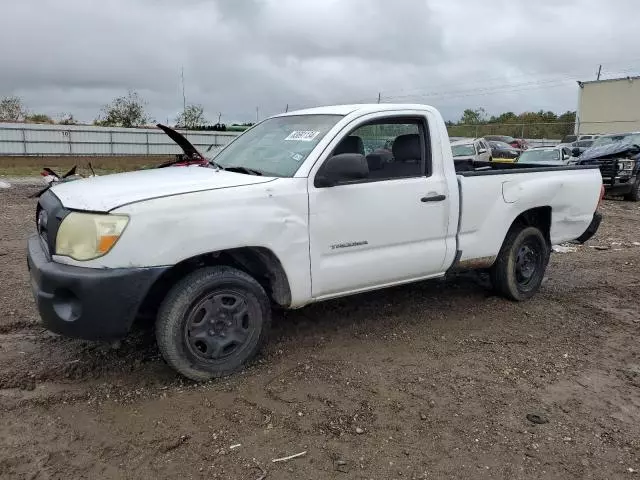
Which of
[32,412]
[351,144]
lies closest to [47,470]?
[32,412]

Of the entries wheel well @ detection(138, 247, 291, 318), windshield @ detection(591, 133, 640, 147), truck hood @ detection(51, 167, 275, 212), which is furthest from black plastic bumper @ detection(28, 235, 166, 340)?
windshield @ detection(591, 133, 640, 147)

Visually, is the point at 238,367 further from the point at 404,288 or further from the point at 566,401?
the point at 404,288

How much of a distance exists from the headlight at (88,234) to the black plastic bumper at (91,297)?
0.33 feet

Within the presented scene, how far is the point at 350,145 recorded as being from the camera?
4562mm

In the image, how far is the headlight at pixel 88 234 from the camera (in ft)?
10.8

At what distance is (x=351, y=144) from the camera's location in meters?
4.57

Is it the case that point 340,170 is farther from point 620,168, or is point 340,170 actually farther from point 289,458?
point 620,168

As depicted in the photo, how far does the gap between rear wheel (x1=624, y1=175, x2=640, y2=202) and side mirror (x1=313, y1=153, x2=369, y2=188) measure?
44.9ft

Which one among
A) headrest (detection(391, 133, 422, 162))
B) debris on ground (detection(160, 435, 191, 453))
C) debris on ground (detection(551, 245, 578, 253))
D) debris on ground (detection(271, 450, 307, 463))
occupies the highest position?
headrest (detection(391, 133, 422, 162))

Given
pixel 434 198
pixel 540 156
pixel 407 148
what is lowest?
pixel 434 198

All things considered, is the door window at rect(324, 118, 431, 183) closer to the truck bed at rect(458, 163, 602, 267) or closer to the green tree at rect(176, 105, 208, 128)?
the truck bed at rect(458, 163, 602, 267)

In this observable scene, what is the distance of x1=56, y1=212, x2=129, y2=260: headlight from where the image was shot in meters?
3.30

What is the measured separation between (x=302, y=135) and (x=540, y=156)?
46.6 feet

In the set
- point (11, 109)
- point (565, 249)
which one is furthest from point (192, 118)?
point (565, 249)
